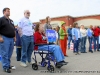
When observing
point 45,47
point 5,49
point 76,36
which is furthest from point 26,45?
point 76,36

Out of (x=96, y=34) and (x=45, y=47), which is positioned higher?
(x=96, y=34)

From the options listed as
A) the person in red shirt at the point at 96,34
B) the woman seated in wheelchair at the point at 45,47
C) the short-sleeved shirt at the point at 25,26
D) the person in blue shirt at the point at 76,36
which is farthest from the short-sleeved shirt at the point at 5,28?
the person in red shirt at the point at 96,34

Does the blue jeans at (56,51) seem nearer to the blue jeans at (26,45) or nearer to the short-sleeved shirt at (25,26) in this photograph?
the blue jeans at (26,45)

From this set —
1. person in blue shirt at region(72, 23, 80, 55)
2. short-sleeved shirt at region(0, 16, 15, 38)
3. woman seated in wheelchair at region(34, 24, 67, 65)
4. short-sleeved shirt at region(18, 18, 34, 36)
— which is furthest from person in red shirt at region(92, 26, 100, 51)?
short-sleeved shirt at region(0, 16, 15, 38)

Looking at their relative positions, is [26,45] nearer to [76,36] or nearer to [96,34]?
[76,36]

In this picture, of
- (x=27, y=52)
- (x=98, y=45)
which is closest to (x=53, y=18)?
(x=98, y=45)

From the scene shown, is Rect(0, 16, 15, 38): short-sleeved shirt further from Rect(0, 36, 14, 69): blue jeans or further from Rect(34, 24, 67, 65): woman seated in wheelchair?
Rect(34, 24, 67, 65): woman seated in wheelchair

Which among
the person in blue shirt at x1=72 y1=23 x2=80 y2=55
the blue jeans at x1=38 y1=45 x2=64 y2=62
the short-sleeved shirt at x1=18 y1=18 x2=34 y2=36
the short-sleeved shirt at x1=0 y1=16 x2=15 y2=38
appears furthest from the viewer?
the person in blue shirt at x1=72 y1=23 x2=80 y2=55

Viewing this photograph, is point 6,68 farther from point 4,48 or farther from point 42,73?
point 42,73

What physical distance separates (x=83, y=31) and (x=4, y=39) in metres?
6.75

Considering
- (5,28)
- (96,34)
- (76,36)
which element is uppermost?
(5,28)

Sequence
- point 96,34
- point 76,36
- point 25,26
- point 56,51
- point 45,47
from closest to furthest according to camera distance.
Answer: point 56,51
point 45,47
point 25,26
point 76,36
point 96,34

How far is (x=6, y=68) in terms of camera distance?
5.93 metres

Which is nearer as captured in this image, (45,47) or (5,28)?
(5,28)
